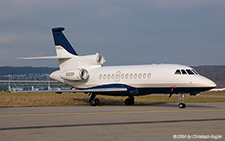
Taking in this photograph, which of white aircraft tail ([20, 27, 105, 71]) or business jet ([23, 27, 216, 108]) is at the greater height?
white aircraft tail ([20, 27, 105, 71])

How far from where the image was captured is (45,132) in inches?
468

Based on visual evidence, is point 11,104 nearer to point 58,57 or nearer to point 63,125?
point 58,57

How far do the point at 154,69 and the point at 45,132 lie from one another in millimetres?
16356

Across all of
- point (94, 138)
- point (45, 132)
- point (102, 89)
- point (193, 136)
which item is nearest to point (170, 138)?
point (193, 136)

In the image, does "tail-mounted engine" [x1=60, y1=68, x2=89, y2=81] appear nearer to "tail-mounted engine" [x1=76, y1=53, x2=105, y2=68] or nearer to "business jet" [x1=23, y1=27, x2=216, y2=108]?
"business jet" [x1=23, y1=27, x2=216, y2=108]

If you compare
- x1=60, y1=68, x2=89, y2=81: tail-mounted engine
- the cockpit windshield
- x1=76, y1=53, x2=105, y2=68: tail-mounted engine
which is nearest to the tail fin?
x1=76, y1=53, x2=105, y2=68: tail-mounted engine

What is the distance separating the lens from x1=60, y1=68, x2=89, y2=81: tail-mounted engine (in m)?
31.2

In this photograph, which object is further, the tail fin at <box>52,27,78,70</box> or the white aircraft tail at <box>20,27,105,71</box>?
the tail fin at <box>52,27,78,70</box>

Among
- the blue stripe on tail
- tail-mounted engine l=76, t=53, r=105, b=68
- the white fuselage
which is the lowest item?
the white fuselage

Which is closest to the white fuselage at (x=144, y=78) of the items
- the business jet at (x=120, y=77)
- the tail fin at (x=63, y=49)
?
the business jet at (x=120, y=77)

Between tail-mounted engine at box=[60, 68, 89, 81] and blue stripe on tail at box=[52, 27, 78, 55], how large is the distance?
8.27ft

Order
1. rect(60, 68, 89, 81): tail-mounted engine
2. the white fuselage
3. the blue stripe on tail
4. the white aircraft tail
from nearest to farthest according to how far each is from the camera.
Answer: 1. the white fuselage
2. rect(60, 68, 89, 81): tail-mounted engine
3. the white aircraft tail
4. the blue stripe on tail

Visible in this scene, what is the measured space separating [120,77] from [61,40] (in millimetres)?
7863

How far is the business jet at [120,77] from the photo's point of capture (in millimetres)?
25219
